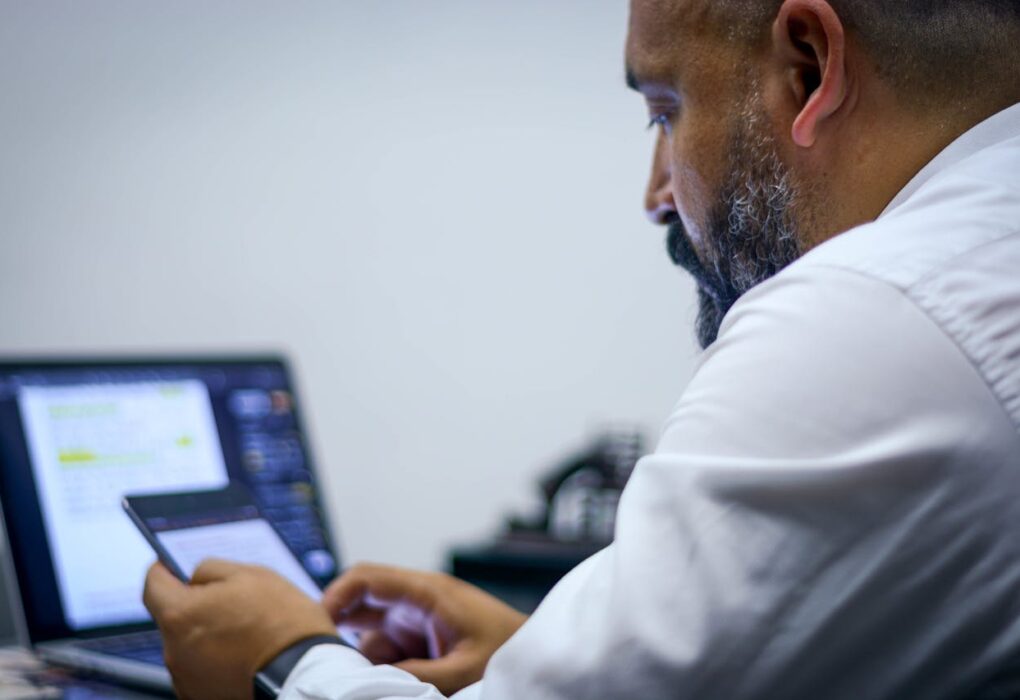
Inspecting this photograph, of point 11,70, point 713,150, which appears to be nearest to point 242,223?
point 11,70

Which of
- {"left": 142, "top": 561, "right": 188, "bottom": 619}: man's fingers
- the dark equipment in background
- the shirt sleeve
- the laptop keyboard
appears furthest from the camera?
the dark equipment in background

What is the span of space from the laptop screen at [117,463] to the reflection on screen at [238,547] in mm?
17

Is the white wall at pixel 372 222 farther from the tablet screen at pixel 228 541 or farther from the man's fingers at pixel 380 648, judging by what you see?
the man's fingers at pixel 380 648

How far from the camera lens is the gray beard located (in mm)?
771

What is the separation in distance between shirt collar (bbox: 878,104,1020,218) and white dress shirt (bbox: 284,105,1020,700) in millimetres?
149

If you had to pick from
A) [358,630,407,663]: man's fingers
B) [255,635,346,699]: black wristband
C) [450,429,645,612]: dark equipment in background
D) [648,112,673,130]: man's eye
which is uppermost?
[648,112,673,130]: man's eye

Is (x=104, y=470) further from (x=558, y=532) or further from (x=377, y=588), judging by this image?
(x=558, y=532)

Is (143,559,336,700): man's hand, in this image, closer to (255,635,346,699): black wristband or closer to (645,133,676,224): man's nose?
(255,635,346,699): black wristband

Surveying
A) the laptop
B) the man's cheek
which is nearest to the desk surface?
the laptop

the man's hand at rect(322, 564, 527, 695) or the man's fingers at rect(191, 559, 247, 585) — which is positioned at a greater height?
the man's fingers at rect(191, 559, 247, 585)

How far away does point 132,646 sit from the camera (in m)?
1.03

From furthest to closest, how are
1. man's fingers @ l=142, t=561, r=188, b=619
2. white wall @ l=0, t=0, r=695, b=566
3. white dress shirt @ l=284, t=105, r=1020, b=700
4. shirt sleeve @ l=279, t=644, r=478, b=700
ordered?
white wall @ l=0, t=0, r=695, b=566 < man's fingers @ l=142, t=561, r=188, b=619 < shirt sleeve @ l=279, t=644, r=478, b=700 < white dress shirt @ l=284, t=105, r=1020, b=700

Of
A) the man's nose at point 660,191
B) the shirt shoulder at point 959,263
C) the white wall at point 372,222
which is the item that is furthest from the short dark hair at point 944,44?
the white wall at point 372,222

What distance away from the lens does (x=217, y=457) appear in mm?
1199
